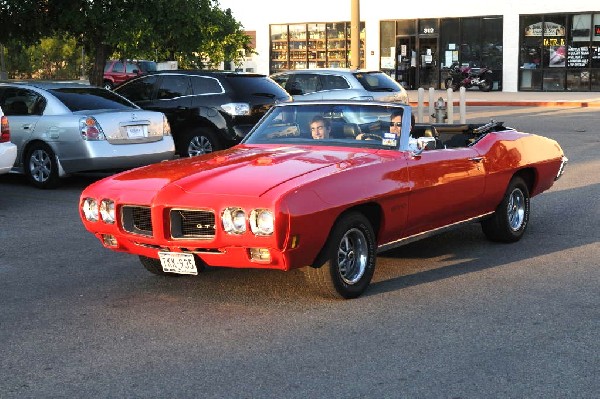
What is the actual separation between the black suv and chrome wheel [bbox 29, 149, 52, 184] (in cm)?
285

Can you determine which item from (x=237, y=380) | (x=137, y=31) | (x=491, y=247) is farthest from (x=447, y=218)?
(x=137, y=31)

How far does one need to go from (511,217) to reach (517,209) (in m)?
0.13

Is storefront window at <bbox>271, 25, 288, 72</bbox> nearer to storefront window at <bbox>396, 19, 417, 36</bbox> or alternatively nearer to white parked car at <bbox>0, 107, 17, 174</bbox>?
storefront window at <bbox>396, 19, 417, 36</bbox>

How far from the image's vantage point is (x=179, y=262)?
6.84m

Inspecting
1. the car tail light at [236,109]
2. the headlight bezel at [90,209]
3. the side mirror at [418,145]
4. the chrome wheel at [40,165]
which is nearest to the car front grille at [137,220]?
the headlight bezel at [90,209]

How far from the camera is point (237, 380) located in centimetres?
532

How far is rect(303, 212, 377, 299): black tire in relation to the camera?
6.80 metres

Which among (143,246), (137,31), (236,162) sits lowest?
(143,246)

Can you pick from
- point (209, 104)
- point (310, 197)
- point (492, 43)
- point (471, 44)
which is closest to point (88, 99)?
point (209, 104)

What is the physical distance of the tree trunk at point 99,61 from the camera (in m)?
22.1

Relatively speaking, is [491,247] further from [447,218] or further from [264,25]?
[264,25]

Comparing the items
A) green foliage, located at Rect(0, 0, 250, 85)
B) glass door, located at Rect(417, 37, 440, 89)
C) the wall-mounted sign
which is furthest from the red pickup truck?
green foliage, located at Rect(0, 0, 250, 85)

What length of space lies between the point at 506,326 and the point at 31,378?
2.99 metres

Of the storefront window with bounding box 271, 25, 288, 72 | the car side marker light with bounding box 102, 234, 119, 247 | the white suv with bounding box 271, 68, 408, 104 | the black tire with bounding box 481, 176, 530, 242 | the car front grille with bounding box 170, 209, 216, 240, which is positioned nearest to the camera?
the car front grille with bounding box 170, 209, 216, 240
